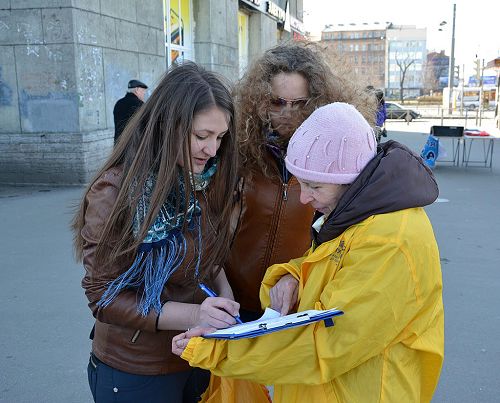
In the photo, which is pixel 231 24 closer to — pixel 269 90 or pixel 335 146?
pixel 269 90

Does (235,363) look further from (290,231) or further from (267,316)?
(290,231)

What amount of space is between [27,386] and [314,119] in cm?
246

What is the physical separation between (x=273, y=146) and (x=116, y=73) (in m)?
7.94

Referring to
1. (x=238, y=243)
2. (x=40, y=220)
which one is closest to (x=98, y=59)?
(x=40, y=220)

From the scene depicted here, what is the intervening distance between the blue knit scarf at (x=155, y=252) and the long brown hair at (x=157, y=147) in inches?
0.7

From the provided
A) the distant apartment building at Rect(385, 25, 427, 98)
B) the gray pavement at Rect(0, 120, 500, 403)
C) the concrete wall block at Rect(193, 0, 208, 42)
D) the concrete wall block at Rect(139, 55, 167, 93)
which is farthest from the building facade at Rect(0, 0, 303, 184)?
the distant apartment building at Rect(385, 25, 427, 98)

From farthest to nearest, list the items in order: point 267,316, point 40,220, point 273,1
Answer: point 273,1 < point 40,220 < point 267,316

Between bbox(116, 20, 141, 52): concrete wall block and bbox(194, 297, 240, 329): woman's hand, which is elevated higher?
bbox(116, 20, 141, 52): concrete wall block

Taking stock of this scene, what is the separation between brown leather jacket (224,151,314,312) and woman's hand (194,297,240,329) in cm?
48

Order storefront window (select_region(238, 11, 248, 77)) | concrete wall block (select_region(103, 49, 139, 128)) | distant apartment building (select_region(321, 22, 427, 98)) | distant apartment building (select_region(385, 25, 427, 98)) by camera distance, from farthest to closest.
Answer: distant apartment building (select_region(385, 25, 427, 98)) < distant apartment building (select_region(321, 22, 427, 98)) < storefront window (select_region(238, 11, 248, 77)) < concrete wall block (select_region(103, 49, 139, 128))

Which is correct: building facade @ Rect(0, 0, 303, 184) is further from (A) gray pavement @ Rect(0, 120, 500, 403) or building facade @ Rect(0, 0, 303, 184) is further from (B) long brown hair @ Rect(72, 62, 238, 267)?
(B) long brown hair @ Rect(72, 62, 238, 267)

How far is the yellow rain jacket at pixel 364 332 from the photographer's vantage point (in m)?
1.20

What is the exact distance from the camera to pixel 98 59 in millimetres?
8609

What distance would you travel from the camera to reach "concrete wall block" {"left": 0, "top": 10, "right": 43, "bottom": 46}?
8070 millimetres
